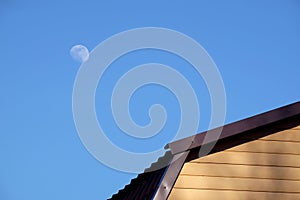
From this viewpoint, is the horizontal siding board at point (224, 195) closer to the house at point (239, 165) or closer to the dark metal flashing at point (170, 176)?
the house at point (239, 165)

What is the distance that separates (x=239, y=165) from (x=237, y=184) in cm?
26

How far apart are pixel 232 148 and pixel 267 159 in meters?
0.50

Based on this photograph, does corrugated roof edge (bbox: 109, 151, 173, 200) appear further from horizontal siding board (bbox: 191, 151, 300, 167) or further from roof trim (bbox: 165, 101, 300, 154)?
horizontal siding board (bbox: 191, 151, 300, 167)

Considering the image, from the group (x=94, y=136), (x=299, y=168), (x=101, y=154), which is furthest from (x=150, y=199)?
(x=94, y=136)

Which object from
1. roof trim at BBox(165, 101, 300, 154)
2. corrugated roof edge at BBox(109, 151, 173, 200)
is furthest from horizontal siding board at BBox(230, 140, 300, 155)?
corrugated roof edge at BBox(109, 151, 173, 200)

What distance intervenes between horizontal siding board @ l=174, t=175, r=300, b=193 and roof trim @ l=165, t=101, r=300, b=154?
1.38 ft

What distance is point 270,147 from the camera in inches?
208

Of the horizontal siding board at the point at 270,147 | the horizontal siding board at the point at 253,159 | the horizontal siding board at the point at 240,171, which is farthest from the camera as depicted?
the horizontal siding board at the point at 270,147

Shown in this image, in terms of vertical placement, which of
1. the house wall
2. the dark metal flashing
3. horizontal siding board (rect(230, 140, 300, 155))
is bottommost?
the dark metal flashing

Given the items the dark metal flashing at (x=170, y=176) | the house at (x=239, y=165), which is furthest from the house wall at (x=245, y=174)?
the dark metal flashing at (x=170, y=176)

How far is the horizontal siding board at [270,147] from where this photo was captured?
5219 millimetres

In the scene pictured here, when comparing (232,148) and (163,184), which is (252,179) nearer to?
(232,148)

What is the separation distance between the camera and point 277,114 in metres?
5.40

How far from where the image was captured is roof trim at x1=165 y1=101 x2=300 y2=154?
4879 millimetres
